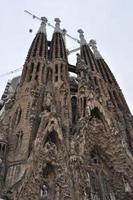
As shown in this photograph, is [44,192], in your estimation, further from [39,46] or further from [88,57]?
[88,57]

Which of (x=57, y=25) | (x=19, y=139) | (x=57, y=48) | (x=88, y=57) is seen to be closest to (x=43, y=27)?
(x=57, y=25)

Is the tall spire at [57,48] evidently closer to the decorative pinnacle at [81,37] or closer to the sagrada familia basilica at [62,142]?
the sagrada familia basilica at [62,142]

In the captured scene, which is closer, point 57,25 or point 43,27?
point 43,27

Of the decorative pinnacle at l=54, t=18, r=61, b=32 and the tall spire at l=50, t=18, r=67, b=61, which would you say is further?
the decorative pinnacle at l=54, t=18, r=61, b=32

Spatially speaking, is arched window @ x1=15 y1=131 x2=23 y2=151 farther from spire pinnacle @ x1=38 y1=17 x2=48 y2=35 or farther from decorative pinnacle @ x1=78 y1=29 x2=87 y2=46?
decorative pinnacle @ x1=78 y1=29 x2=87 y2=46

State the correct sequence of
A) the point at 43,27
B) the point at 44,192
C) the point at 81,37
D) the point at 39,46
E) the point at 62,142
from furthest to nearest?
1. the point at 81,37
2. the point at 43,27
3. the point at 39,46
4. the point at 62,142
5. the point at 44,192

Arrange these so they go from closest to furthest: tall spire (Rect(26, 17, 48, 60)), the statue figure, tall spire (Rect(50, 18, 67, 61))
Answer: the statue figure < tall spire (Rect(26, 17, 48, 60)) < tall spire (Rect(50, 18, 67, 61))

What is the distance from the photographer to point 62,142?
18547mm

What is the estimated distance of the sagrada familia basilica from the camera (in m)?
16.5

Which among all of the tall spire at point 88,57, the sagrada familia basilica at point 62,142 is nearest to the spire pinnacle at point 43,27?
the tall spire at point 88,57

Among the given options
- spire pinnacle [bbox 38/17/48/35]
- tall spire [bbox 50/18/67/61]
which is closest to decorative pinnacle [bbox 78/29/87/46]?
tall spire [bbox 50/18/67/61]

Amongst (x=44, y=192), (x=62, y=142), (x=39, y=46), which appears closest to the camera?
(x=44, y=192)

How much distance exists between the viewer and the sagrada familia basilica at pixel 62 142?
54.0ft

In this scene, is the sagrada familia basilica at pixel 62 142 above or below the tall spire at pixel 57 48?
below
